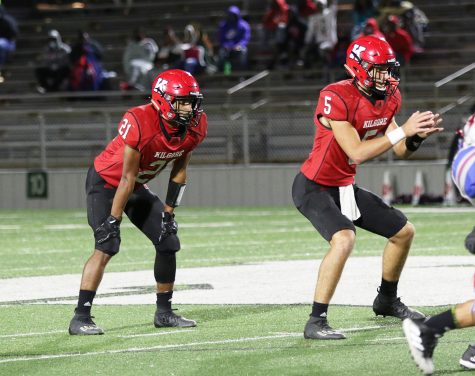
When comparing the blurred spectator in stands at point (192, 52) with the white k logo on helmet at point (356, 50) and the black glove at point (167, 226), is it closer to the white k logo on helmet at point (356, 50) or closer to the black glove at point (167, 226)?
the black glove at point (167, 226)

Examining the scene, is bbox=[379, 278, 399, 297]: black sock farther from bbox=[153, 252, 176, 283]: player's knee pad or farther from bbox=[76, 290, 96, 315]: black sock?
bbox=[76, 290, 96, 315]: black sock

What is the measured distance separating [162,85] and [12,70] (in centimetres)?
1962

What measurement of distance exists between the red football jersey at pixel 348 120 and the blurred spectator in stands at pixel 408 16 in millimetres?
15061

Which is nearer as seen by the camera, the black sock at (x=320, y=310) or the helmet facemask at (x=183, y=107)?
the black sock at (x=320, y=310)

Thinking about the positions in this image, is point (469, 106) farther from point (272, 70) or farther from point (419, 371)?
point (419, 371)

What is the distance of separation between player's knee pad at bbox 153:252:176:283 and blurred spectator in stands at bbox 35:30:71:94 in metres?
17.0

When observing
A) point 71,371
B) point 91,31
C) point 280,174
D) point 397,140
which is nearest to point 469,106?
point 280,174

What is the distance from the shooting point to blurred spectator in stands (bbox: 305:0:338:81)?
77.4ft

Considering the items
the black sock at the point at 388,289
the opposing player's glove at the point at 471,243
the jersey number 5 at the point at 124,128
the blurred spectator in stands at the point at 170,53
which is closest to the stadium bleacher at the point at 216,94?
the blurred spectator in stands at the point at 170,53

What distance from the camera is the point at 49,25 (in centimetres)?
2839

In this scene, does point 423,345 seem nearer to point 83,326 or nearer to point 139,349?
point 139,349

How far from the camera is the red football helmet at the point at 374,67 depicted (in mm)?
7836

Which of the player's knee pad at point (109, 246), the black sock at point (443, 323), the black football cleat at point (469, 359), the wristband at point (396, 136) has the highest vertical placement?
the wristband at point (396, 136)

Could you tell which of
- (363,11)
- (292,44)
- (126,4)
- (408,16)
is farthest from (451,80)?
(126,4)
